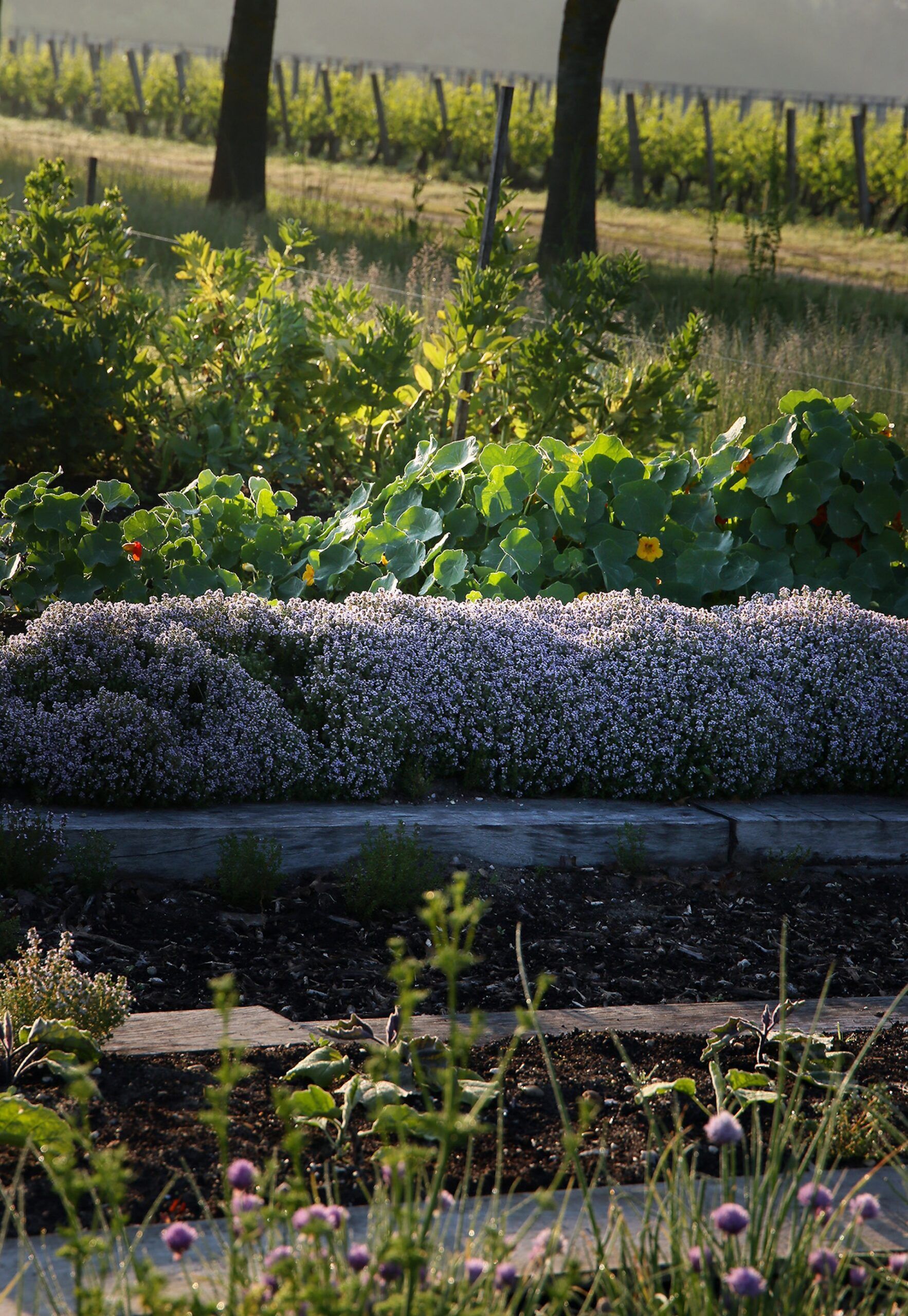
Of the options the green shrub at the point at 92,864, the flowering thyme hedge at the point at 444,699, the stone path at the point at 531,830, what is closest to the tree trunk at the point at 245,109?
the flowering thyme hedge at the point at 444,699

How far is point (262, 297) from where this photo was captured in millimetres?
5102

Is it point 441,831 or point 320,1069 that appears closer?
point 320,1069

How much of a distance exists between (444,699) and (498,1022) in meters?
1.19

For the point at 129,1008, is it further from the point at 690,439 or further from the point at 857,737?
the point at 690,439

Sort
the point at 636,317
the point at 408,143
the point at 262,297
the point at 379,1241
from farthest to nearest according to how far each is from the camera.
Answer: the point at 408,143
the point at 636,317
the point at 262,297
the point at 379,1241

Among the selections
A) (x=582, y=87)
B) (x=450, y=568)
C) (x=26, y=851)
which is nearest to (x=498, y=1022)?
(x=26, y=851)

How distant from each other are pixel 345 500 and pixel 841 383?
10.7 feet

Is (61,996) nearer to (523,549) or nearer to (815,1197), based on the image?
(815,1197)

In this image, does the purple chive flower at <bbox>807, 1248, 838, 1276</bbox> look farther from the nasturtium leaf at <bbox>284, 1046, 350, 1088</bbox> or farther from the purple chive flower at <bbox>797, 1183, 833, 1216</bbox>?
the nasturtium leaf at <bbox>284, 1046, 350, 1088</bbox>

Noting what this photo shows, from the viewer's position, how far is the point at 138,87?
39.5m

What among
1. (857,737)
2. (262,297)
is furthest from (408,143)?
(857,737)

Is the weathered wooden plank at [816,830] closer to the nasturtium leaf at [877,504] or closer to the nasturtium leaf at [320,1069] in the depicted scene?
the nasturtium leaf at [877,504]

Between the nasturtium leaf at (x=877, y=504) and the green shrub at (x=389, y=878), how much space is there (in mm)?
2252

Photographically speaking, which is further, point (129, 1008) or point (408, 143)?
point (408, 143)
